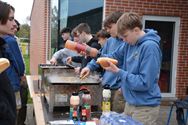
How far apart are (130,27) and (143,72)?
0.38 meters

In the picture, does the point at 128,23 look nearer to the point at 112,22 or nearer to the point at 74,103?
the point at 112,22

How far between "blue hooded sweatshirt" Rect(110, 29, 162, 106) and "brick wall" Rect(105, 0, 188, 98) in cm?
501

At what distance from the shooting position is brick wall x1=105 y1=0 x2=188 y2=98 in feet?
26.8

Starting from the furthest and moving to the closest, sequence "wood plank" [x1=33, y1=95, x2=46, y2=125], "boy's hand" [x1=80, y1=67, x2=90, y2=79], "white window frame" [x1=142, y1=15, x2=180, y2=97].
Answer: "white window frame" [x1=142, y1=15, x2=180, y2=97] < "boy's hand" [x1=80, y1=67, x2=90, y2=79] < "wood plank" [x1=33, y1=95, x2=46, y2=125]

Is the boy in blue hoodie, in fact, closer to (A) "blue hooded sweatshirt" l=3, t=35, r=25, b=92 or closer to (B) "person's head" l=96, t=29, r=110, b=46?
(B) "person's head" l=96, t=29, r=110, b=46

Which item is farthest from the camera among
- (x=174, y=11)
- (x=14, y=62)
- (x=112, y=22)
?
(x=174, y=11)

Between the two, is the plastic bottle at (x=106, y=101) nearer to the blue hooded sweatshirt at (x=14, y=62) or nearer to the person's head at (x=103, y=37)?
the person's head at (x=103, y=37)

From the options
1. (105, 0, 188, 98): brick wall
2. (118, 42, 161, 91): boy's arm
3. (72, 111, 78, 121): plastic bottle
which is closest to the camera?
(118, 42, 161, 91): boy's arm

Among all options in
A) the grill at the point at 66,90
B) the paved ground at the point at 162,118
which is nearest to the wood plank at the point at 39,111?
the grill at the point at 66,90

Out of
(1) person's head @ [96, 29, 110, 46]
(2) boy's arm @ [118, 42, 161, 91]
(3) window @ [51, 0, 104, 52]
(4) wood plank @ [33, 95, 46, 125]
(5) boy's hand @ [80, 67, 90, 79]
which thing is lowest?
(4) wood plank @ [33, 95, 46, 125]

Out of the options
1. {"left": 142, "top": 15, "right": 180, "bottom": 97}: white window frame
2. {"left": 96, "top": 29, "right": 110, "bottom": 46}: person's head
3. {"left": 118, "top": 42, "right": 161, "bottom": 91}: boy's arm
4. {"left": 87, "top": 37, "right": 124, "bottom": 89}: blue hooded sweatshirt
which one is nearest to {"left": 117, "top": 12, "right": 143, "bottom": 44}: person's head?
{"left": 118, "top": 42, "right": 161, "bottom": 91}: boy's arm

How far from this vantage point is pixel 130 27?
3.05 m

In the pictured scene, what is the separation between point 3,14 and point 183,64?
6419 millimetres

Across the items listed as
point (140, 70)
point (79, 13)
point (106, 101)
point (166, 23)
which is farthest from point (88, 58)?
point (79, 13)
